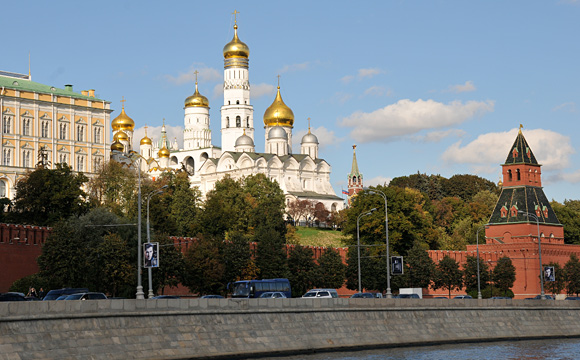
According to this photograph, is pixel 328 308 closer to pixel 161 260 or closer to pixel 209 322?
pixel 209 322

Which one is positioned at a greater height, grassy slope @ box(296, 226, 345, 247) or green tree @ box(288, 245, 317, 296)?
grassy slope @ box(296, 226, 345, 247)

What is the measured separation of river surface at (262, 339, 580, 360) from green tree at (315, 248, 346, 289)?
26288 millimetres

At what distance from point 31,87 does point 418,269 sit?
63.3 m

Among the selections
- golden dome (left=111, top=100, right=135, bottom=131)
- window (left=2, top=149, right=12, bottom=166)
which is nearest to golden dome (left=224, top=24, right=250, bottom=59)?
golden dome (left=111, top=100, right=135, bottom=131)

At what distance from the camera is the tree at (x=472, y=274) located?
8731 centimetres

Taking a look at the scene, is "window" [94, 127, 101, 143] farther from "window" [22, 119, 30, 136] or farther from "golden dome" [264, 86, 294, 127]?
"golden dome" [264, 86, 294, 127]

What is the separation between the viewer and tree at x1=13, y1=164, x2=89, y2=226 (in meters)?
79.9

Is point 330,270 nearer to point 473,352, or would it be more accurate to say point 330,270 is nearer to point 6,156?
point 473,352

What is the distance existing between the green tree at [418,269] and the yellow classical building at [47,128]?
174 ft

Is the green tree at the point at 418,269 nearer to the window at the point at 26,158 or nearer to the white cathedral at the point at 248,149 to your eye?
the window at the point at 26,158

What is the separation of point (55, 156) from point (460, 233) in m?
49.9

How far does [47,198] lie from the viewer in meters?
80.2

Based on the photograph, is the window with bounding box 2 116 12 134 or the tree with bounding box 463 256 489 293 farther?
the window with bounding box 2 116 12 134

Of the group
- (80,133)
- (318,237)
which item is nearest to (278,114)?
(318,237)
